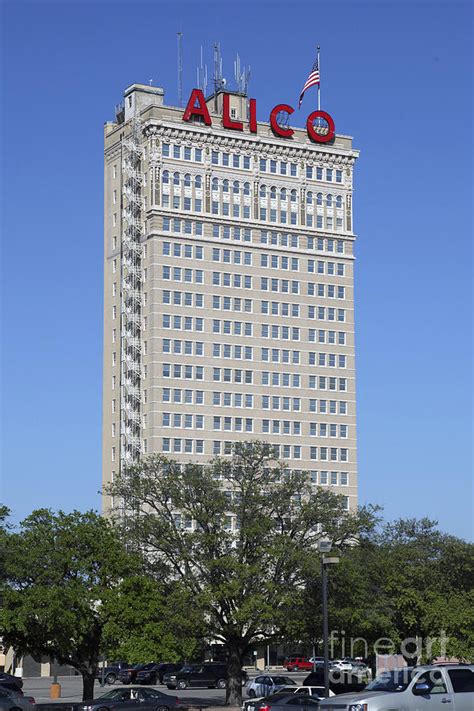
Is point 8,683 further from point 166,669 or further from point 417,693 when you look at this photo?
point 417,693

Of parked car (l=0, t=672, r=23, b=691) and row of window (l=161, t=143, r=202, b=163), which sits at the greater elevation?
row of window (l=161, t=143, r=202, b=163)

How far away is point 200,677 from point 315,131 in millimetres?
88765

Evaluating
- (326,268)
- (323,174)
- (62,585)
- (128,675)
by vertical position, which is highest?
(323,174)

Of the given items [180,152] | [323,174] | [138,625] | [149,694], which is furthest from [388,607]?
[323,174]

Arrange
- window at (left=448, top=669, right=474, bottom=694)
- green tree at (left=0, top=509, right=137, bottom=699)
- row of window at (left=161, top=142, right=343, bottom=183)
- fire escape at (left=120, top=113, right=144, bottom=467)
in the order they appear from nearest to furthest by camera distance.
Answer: window at (left=448, top=669, right=474, bottom=694), green tree at (left=0, top=509, right=137, bottom=699), fire escape at (left=120, top=113, right=144, bottom=467), row of window at (left=161, top=142, right=343, bottom=183)

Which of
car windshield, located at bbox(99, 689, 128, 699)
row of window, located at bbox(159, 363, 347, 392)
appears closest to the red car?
row of window, located at bbox(159, 363, 347, 392)

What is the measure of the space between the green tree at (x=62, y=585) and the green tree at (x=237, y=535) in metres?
8.10

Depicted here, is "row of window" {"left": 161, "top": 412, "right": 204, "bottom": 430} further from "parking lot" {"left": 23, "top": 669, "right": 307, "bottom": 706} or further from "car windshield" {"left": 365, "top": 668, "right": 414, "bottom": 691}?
"car windshield" {"left": 365, "top": 668, "right": 414, "bottom": 691}

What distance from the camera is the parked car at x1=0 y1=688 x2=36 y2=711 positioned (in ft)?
182

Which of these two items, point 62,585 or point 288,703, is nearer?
point 288,703

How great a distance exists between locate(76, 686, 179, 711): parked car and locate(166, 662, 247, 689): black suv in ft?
143

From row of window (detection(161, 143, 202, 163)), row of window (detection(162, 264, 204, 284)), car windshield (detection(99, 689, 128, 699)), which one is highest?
row of window (detection(161, 143, 202, 163))

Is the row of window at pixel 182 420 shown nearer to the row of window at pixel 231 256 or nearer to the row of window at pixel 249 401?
the row of window at pixel 249 401

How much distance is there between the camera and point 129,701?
54656mm
